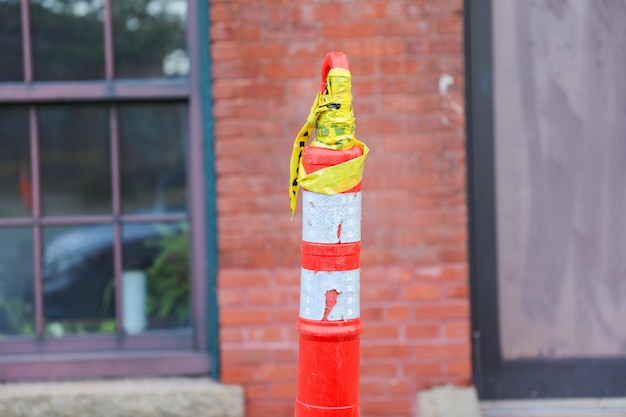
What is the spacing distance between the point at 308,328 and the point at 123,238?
2.05m

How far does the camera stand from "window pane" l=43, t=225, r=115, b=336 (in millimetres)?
4492

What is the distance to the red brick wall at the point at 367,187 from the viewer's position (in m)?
4.27

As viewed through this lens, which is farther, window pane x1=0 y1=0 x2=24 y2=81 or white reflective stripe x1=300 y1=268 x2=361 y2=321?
window pane x1=0 y1=0 x2=24 y2=81

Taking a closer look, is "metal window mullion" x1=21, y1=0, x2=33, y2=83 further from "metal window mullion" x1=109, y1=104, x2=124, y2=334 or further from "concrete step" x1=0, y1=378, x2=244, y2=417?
"concrete step" x1=0, y1=378, x2=244, y2=417

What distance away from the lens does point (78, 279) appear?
4.53 m

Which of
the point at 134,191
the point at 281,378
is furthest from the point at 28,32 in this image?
the point at 281,378

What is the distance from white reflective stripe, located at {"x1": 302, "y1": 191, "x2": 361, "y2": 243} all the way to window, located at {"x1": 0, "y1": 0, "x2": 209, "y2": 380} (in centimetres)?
183

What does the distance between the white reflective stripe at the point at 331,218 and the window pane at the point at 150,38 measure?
2.00m

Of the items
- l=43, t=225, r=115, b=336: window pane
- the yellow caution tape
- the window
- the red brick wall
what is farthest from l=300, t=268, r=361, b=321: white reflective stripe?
l=43, t=225, r=115, b=336: window pane

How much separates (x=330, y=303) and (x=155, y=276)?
208cm

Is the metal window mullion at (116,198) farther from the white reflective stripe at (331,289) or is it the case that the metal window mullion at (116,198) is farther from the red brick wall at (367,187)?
the white reflective stripe at (331,289)

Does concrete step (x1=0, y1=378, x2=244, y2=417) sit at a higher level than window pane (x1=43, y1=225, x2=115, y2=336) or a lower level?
lower

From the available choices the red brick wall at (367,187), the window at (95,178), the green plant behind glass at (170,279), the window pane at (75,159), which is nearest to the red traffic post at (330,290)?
the red brick wall at (367,187)

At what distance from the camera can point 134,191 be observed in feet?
14.8
